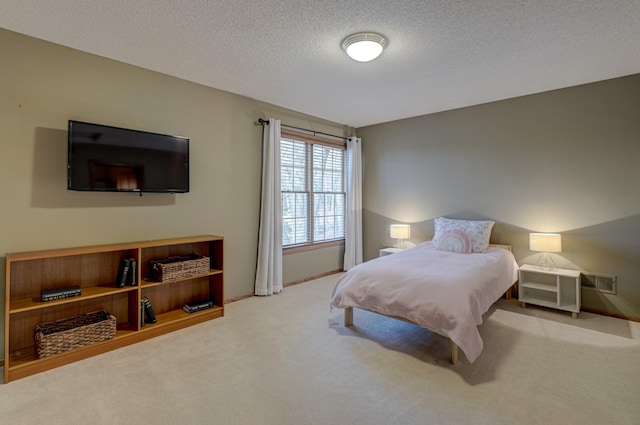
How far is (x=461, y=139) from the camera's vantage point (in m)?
4.52

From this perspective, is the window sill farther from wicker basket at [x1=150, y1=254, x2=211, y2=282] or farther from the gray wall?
wicker basket at [x1=150, y1=254, x2=211, y2=282]

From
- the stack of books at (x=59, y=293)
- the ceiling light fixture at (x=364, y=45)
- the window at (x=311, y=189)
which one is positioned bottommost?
the stack of books at (x=59, y=293)

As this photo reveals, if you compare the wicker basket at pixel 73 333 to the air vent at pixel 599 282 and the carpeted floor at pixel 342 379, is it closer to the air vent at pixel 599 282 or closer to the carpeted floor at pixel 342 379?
the carpeted floor at pixel 342 379

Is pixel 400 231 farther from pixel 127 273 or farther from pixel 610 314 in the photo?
pixel 127 273

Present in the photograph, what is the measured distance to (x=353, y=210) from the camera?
5383 mm

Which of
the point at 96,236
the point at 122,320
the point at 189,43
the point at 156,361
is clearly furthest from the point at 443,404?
the point at 189,43

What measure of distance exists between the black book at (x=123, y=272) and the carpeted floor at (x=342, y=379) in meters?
0.56

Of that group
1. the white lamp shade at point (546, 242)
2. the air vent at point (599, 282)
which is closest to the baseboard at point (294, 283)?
the white lamp shade at point (546, 242)

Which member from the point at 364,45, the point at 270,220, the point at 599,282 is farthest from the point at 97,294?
the point at 599,282

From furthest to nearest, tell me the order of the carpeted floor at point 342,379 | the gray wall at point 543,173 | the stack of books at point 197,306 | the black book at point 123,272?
the gray wall at point 543,173
the stack of books at point 197,306
the black book at point 123,272
the carpeted floor at point 342,379

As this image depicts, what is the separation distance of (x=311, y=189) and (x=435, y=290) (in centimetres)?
277

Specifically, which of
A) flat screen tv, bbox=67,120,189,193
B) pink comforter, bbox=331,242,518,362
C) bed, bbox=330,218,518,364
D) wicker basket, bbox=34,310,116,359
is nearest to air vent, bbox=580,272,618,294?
bed, bbox=330,218,518,364

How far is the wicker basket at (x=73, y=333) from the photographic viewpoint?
2352 mm

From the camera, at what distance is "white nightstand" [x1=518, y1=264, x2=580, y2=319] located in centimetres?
342
